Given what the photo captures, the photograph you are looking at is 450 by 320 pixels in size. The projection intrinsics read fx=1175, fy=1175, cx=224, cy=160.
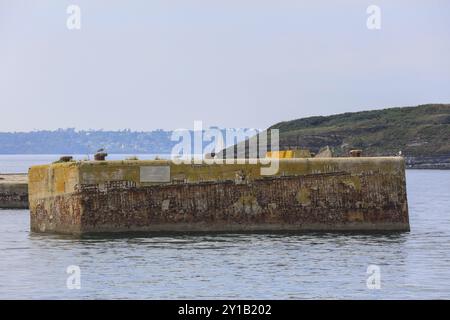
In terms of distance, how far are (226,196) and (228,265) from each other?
5234 mm

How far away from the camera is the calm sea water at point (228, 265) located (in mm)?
24516

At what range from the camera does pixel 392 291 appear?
24656 millimetres

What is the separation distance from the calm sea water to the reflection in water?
0.07 feet

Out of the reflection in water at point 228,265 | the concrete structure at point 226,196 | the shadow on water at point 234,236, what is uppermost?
the concrete structure at point 226,196

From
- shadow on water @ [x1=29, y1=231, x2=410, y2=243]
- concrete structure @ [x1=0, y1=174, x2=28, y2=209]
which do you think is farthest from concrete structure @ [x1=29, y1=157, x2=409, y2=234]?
concrete structure @ [x1=0, y1=174, x2=28, y2=209]

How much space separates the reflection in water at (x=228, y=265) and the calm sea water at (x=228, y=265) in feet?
0.07

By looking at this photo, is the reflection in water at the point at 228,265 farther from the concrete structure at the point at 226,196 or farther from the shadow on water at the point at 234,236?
the concrete structure at the point at 226,196

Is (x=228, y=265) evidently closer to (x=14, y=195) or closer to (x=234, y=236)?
(x=234, y=236)

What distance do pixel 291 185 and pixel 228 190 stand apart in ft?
5.92

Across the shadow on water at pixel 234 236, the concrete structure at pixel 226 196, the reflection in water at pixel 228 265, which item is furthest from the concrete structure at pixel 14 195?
the shadow on water at pixel 234 236

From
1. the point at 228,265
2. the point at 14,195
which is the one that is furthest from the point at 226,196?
the point at 14,195

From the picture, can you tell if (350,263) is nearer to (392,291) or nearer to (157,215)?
(392,291)

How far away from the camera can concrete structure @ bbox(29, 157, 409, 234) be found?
3256 centimetres
